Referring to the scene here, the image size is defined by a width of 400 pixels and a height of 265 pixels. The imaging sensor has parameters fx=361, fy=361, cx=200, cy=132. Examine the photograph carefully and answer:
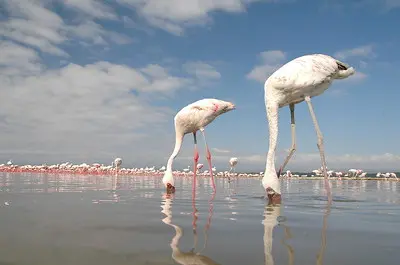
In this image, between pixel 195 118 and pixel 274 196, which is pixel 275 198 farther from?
pixel 195 118

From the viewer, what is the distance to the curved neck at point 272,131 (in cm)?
802

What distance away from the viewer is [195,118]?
12172mm

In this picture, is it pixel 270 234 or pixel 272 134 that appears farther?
pixel 272 134

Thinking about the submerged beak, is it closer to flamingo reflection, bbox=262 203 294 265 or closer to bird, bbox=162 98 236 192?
flamingo reflection, bbox=262 203 294 265

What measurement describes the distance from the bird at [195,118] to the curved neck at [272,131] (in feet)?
12.5

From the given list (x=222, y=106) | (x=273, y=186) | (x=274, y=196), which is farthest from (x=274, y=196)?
(x=222, y=106)

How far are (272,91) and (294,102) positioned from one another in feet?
3.50

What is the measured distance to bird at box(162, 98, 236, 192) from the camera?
1207 centimetres

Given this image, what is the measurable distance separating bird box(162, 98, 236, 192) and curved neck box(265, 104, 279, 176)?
3.80m

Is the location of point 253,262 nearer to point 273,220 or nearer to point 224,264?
point 224,264

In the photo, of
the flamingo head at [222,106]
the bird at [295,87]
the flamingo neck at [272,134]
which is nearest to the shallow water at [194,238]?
the flamingo neck at [272,134]

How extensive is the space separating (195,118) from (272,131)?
413 cm

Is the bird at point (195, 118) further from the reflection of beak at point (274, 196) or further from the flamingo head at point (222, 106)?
the reflection of beak at point (274, 196)

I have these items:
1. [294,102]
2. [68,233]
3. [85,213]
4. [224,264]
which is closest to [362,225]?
[224,264]
